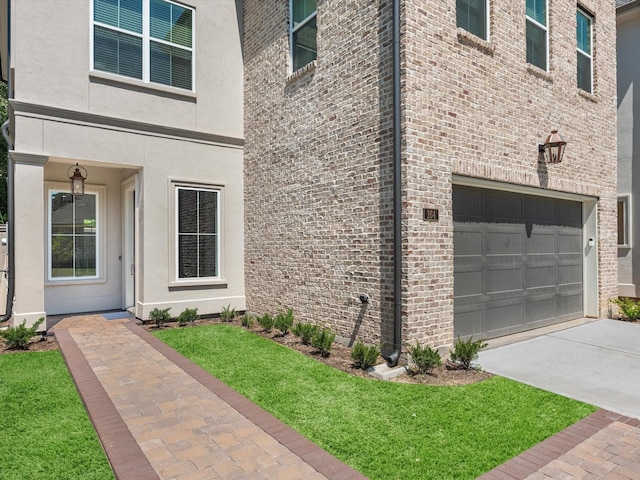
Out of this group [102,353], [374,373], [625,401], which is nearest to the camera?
[625,401]

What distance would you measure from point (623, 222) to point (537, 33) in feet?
18.1

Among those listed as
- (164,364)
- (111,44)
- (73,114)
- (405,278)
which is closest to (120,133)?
(73,114)

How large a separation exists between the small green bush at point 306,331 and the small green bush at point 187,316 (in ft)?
7.73

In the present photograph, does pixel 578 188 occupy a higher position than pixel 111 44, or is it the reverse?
pixel 111 44

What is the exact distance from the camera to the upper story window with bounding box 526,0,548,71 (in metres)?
7.61

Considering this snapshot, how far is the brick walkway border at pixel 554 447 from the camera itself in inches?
128

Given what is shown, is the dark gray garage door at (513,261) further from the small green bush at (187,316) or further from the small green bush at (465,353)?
the small green bush at (187,316)

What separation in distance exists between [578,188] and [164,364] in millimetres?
8292

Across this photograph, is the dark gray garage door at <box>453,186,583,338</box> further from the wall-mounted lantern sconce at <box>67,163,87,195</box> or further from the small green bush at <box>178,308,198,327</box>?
the wall-mounted lantern sconce at <box>67,163,87,195</box>

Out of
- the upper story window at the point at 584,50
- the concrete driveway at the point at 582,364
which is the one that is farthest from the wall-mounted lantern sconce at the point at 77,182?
the upper story window at the point at 584,50

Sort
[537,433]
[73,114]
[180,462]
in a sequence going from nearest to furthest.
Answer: [180,462]
[537,433]
[73,114]

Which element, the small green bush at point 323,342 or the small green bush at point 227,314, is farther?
the small green bush at point 227,314

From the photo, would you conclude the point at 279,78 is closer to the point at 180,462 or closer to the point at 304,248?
the point at 304,248

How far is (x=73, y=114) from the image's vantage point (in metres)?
7.61
